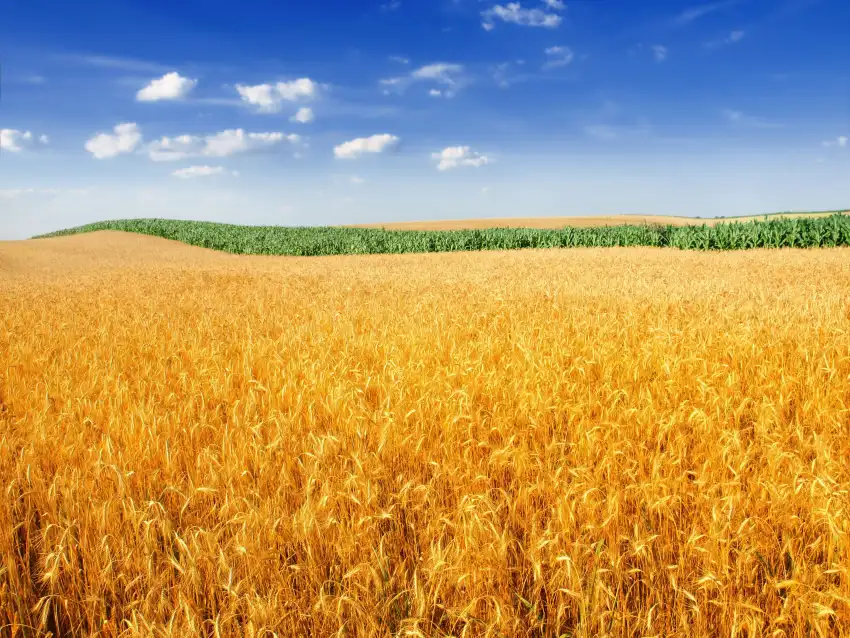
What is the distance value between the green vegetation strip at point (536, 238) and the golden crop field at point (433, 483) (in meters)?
23.7

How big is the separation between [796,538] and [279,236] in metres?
44.9

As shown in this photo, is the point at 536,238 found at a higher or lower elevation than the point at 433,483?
higher

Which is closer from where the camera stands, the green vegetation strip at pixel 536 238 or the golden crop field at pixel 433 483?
the golden crop field at pixel 433 483

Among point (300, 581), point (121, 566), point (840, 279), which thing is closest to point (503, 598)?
point (300, 581)

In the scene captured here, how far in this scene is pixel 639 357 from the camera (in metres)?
4.94

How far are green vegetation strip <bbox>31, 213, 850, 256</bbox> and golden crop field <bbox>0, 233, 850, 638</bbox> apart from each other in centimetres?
2369

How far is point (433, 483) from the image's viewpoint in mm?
2805

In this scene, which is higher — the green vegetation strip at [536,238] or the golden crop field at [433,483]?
the green vegetation strip at [536,238]

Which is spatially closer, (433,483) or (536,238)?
(433,483)

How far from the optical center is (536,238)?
1396 inches

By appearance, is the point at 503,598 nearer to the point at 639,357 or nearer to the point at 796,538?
the point at 796,538

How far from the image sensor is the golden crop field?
1969mm

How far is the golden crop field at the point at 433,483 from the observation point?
197 centimetres

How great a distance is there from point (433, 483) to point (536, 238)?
34.1 m
